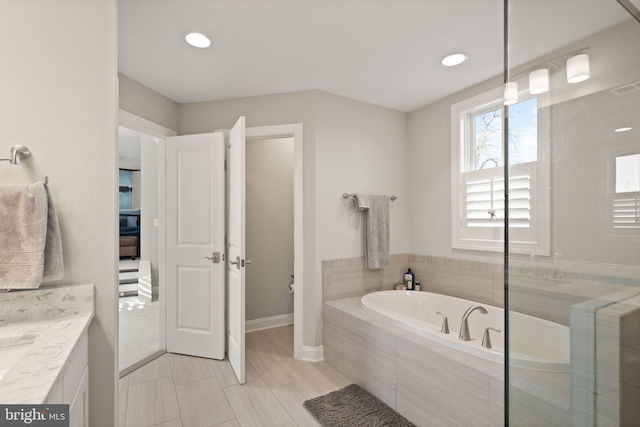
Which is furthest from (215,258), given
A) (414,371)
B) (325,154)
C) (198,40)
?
(414,371)

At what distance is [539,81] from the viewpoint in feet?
2.79

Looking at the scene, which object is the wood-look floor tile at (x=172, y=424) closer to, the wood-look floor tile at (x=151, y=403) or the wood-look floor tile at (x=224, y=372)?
the wood-look floor tile at (x=151, y=403)

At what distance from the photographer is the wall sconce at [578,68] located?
0.81 m

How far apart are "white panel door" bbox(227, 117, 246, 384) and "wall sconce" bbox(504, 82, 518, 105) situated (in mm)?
1765

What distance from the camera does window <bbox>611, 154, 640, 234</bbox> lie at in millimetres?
789

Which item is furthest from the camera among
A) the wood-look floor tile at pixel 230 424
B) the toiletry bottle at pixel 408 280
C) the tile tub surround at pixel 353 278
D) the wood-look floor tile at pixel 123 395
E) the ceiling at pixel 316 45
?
the toiletry bottle at pixel 408 280

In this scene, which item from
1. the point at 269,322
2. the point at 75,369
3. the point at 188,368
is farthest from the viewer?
the point at 269,322

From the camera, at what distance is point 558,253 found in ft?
2.71

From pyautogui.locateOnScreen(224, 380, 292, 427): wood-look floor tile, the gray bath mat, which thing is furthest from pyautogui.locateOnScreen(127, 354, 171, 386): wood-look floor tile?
the gray bath mat

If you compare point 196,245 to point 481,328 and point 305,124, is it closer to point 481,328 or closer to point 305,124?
point 305,124

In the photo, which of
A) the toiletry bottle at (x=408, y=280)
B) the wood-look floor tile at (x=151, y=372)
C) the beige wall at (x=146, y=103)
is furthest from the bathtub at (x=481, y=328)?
the beige wall at (x=146, y=103)

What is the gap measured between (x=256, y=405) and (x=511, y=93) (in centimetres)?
219

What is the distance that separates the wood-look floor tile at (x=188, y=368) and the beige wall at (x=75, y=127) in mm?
1058

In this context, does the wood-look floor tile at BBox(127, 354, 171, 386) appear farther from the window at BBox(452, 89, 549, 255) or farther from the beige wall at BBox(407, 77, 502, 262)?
the window at BBox(452, 89, 549, 255)
